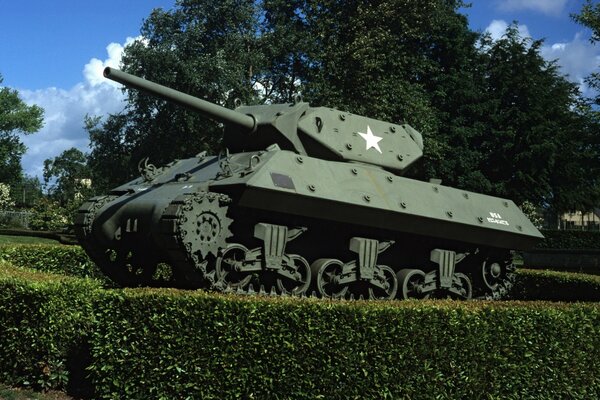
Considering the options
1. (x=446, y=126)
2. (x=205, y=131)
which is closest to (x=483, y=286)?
(x=205, y=131)

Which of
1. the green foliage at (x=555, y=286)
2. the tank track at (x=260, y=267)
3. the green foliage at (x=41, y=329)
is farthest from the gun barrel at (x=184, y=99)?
the green foliage at (x=555, y=286)

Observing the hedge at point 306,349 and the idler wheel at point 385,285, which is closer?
the hedge at point 306,349

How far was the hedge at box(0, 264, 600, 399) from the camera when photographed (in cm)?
791

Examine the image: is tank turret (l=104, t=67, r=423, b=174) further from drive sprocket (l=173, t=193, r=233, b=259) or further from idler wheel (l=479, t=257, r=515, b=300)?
idler wheel (l=479, t=257, r=515, b=300)

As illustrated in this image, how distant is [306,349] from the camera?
7.92m

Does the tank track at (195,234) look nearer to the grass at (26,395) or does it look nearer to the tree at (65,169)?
the grass at (26,395)

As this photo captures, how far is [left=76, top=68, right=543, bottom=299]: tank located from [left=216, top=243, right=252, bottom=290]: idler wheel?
2cm

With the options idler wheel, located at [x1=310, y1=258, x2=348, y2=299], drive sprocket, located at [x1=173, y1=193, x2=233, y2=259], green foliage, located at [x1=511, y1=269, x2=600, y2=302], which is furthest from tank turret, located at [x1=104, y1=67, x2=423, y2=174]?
green foliage, located at [x1=511, y1=269, x2=600, y2=302]

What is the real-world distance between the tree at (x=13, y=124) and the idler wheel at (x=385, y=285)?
5798 cm

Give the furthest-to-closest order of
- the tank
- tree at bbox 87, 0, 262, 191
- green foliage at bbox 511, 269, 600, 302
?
tree at bbox 87, 0, 262, 191 < green foliage at bbox 511, 269, 600, 302 < the tank

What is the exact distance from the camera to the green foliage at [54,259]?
57.7ft

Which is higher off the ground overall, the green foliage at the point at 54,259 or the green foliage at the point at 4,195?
the green foliage at the point at 4,195

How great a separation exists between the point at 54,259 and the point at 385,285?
789 centimetres

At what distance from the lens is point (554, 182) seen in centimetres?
4691
